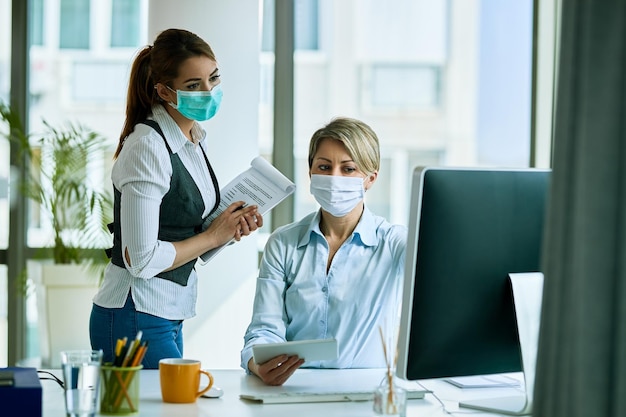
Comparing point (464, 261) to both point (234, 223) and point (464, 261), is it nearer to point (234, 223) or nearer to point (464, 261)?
point (464, 261)

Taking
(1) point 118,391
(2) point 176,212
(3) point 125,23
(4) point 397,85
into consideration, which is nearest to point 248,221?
(2) point 176,212

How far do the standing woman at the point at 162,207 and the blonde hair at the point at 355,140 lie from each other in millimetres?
308

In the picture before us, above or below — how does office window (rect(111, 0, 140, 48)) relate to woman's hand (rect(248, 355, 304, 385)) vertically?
above

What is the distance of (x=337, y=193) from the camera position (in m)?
2.22

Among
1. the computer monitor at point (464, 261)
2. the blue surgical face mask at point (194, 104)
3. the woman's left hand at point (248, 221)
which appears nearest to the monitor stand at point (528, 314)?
the computer monitor at point (464, 261)

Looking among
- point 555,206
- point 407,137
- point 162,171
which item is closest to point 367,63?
point 407,137

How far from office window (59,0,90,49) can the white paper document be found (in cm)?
217

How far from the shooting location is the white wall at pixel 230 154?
341cm

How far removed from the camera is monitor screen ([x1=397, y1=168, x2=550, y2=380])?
1.49 metres

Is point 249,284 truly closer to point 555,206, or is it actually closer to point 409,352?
point 409,352

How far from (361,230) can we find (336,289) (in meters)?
0.18

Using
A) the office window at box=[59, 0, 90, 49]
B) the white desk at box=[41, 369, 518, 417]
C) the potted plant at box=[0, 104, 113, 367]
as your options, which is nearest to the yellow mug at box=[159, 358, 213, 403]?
the white desk at box=[41, 369, 518, 417]

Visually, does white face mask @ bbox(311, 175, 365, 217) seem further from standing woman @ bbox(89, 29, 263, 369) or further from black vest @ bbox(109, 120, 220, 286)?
black vest @ bbox(109, 120, 220, 286)

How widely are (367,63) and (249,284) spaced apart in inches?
54.8
